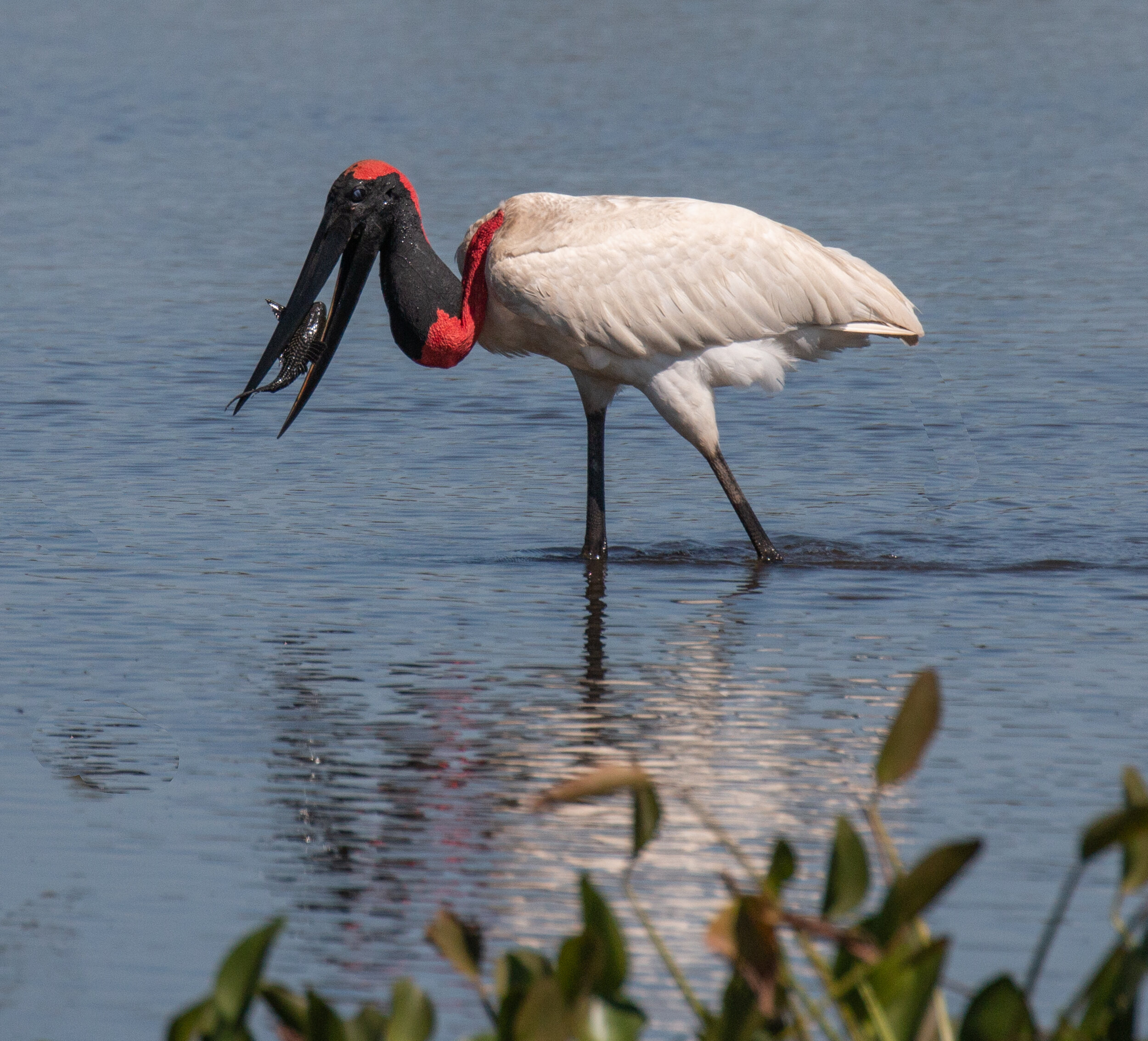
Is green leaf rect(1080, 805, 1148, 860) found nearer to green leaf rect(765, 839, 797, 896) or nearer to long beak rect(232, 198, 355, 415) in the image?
green leaf rect(765, 839, 797, 896)

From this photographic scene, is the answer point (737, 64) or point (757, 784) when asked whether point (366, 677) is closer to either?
point (757, 784)

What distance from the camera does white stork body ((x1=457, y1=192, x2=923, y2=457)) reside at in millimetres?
8148

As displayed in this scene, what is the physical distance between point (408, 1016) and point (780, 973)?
1.79 feet

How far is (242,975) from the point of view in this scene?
3.29m

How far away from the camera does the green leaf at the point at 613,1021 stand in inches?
131

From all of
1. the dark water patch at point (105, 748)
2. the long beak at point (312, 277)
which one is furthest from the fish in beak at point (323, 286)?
the dark water patch at point (105, 748)

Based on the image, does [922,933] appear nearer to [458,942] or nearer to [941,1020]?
[941,1020]

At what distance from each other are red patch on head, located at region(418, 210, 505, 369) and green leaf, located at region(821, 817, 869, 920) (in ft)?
16.8

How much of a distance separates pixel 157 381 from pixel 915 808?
22.8ft

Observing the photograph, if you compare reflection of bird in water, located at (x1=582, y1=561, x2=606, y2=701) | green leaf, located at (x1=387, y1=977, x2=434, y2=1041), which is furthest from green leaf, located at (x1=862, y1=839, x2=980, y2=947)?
reflection of bird in water, located at (x1=582, y1=561, x2=606, y2=701)

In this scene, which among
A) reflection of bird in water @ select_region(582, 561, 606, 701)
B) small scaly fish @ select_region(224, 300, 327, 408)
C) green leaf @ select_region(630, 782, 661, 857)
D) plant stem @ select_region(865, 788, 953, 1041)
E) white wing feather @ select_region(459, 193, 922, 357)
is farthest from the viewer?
small scaly fish @ select_region(224, 300, 327, 408)

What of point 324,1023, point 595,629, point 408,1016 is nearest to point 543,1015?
point 408,1016

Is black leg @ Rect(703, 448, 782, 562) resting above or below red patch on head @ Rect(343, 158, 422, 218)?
below

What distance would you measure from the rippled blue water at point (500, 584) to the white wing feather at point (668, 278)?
2.77ft
